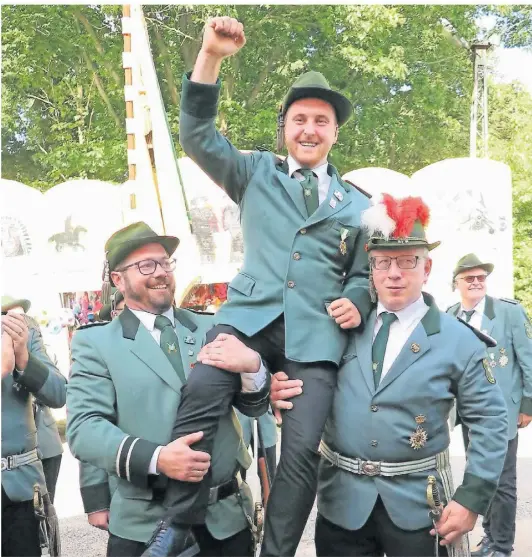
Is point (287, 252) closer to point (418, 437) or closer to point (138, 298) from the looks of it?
point (138, 298)

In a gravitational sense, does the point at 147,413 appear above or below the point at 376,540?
above

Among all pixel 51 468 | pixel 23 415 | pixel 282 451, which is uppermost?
pixel 282 451

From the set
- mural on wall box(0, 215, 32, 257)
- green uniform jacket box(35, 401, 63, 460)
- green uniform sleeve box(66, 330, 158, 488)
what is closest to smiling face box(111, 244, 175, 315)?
green uniform sleeve box(66, 330, 158, 488)

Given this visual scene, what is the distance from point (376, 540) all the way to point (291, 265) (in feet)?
3.66

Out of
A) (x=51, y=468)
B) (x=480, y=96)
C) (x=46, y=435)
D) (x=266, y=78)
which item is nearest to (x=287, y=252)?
(x=46, y=435)

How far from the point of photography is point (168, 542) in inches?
111

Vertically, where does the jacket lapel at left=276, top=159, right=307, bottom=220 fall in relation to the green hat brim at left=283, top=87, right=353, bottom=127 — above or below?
below

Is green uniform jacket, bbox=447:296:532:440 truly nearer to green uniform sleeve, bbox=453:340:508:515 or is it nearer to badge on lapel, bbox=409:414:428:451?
green uniform sleeve, bbox=453:340:508:515

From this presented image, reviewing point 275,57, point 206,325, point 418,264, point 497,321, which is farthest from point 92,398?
point 275,57

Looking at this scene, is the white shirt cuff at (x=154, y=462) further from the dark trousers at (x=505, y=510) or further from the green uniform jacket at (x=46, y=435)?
the dark trousers at (x=505, y=510)

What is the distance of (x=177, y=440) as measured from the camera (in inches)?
114

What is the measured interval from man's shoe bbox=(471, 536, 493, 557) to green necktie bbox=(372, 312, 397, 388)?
3.32m

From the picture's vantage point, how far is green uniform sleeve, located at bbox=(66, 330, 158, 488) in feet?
9.69

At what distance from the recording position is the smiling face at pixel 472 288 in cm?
630
